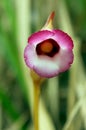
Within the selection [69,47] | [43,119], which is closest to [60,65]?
[69,47]

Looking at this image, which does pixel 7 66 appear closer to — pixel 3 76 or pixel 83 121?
pixel 3 76

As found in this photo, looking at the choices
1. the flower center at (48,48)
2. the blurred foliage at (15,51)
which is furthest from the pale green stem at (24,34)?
the flower center at (48,48)

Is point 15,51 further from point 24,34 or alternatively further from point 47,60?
point 47,60

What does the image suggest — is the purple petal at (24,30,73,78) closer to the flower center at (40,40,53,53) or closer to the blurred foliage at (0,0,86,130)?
the flower center at (40,40,53,53)

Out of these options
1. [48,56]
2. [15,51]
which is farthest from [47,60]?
[15,51]

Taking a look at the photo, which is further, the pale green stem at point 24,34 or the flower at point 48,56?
the pale green stem at point 24,34

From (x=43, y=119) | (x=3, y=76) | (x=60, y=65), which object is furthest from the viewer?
(x=3, y=76)

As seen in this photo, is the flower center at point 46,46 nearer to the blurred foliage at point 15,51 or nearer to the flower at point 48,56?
the flower at point 48,56

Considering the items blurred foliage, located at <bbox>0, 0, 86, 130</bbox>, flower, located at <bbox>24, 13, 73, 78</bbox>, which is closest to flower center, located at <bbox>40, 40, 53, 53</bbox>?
flower, located at <bbox>24, 13, 73, 78</bbox>
